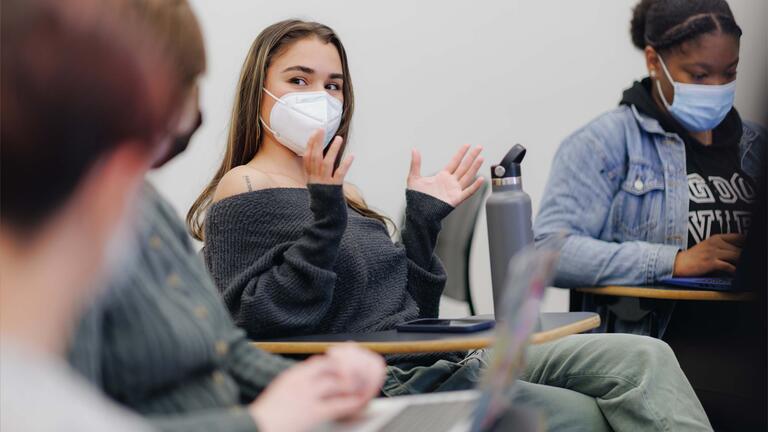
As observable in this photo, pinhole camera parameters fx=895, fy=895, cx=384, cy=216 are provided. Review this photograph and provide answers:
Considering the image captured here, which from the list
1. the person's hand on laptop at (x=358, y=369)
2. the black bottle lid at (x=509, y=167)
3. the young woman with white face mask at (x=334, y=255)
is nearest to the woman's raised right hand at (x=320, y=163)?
the young woman with white face mask at (x=334, y=255)

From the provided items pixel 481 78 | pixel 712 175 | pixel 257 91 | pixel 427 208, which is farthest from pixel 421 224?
pixel 481 78

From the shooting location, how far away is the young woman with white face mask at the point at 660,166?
2.33 m

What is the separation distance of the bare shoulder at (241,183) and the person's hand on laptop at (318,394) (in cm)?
103

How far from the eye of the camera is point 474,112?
374cm

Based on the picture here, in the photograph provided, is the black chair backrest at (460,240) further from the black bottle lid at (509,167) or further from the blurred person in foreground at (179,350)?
the blurred person in foreground at (179,350)

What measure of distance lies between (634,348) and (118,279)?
1400 millimetres

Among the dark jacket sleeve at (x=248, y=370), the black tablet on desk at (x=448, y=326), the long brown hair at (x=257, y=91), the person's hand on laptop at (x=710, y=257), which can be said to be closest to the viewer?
the dark jacket sleeve at (x=248, y=370)

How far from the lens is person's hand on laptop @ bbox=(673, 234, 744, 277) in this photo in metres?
2.12

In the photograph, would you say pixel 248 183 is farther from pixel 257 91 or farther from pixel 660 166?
pixel 660 166

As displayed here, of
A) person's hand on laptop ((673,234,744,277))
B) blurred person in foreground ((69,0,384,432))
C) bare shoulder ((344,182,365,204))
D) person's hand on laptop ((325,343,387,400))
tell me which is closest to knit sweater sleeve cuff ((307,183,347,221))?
bare shoulder ((344,182,365,204))

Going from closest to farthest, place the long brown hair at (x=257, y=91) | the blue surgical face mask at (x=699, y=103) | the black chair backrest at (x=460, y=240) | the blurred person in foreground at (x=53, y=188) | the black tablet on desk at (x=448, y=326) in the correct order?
the blurred person in foreground at (x=53, y=188), the black tablet on desk at (x=448, y=326), the long brown hair at (x=257, y=91), the blue surgical face mask at (x=699, y=103), the black chair backrest at (x=460, y=240)

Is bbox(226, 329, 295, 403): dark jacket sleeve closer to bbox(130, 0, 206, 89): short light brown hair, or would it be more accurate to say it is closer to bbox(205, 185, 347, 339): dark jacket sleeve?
bbox(130, 0, 206, 89): short light brown hair

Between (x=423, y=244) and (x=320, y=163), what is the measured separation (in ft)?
1.45

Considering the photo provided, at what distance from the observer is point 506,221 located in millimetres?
1530
